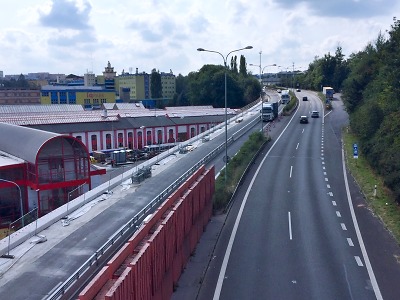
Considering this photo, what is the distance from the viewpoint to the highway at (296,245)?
1752 cm

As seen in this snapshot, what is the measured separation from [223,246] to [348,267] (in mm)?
5913

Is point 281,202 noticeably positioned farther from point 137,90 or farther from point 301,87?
point 137,90

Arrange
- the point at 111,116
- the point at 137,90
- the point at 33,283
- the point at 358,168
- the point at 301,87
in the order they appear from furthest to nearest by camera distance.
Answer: the point at 137,90 → the point at 301,87 → the point at 111,116 → the point at 358,168 → the point at 33,283

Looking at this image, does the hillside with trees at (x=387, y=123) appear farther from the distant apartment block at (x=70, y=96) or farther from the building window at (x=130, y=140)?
the distant apartment block at (x=70, y=96)

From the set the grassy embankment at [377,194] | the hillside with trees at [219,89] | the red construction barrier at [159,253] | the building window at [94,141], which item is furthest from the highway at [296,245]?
the hillside with trees at [219,89]

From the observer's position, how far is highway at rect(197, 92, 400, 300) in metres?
17.5

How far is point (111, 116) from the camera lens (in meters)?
69.6

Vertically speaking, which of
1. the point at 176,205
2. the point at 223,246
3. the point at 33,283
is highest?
the point at 176,205

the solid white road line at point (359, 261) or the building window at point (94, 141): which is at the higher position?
the building window at point (94, 141)

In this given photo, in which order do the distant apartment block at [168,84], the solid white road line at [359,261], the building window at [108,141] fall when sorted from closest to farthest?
the solid white road line at [359,261]
the building window at [108,141]
the distant apartment block at [168,84]

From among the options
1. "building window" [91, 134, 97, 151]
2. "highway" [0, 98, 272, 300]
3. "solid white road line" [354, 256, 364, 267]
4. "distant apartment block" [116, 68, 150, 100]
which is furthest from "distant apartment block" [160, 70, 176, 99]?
"solid white road line" [354, 256, 364, 267]

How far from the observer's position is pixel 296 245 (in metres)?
21.9

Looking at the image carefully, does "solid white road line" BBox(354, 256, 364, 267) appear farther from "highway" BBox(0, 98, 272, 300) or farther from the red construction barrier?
"highway" BBox(0, 98, 272, 300)

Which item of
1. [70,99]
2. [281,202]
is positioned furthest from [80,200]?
[70,99]
